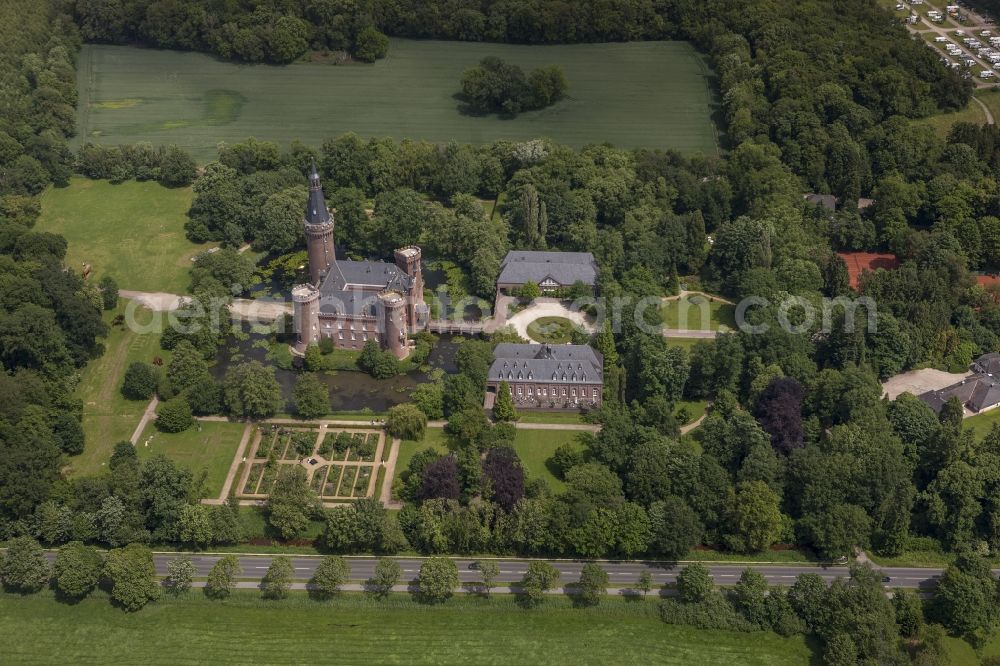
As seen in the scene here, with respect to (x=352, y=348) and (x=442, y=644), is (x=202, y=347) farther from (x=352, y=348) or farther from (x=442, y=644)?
(x=442, y=644)

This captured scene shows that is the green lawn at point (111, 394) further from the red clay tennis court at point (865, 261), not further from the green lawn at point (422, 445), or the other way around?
the red clay tennis court at point (865, 261)

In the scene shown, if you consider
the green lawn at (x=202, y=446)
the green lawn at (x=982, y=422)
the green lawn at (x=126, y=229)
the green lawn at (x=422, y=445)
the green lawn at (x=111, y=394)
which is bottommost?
the green lawn at (x=126, y=229)

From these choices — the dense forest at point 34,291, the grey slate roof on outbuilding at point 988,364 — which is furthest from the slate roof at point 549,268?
the dense forest at point 34,291

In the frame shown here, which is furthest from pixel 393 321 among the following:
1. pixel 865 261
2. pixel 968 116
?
pixel 968 116

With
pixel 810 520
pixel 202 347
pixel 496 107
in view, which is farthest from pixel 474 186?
pixel 810 520

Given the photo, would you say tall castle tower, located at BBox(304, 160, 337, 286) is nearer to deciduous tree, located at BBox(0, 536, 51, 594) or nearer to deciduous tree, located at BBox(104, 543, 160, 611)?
deciduous tree, located at BBox(104, 543, 160, 611)

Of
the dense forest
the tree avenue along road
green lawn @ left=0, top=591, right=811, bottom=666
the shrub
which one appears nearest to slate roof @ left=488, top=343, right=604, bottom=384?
the tree avenue along road

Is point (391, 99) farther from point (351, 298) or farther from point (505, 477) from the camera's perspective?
point (505, 477)

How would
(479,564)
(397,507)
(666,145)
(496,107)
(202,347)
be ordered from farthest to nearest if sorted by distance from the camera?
(496,107)
(666,145)
(202,347)
(397,507)
(479,564)
